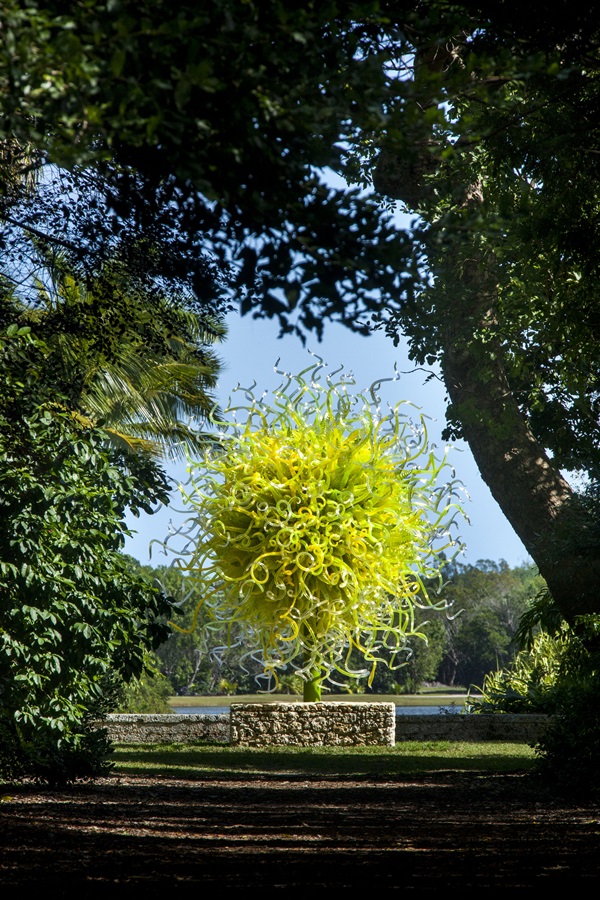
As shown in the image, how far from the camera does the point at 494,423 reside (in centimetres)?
1259

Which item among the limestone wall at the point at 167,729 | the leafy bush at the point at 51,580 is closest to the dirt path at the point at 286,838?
the leafy bush at the point at 51,580

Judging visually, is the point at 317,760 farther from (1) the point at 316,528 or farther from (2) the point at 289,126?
(2) the point at 289,126

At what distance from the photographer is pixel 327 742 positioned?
13234 mm

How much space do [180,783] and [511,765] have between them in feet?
13.3

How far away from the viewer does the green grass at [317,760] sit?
10.2 m

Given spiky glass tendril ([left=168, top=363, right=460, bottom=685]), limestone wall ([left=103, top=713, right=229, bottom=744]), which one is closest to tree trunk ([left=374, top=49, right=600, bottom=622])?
spiky glass tendril ([left=168, top=363, right=460, bottom=685])

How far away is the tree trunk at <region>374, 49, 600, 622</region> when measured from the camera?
11.9 meters

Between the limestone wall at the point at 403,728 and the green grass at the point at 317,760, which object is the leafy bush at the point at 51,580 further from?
the limestone wall at the point at 403,728

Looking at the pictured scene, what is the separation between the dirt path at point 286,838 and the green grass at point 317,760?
116 cm

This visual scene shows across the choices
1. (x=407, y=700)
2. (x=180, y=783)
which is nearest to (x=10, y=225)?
(x=180, y=783)

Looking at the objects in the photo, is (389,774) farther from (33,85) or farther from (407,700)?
(407,700)

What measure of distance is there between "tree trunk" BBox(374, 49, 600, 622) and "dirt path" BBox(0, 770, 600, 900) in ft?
12.7

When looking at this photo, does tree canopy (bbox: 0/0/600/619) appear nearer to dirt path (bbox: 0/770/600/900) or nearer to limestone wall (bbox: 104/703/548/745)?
dirt path (bbox: 0/770/600/900)

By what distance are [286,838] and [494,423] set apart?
777 cm
